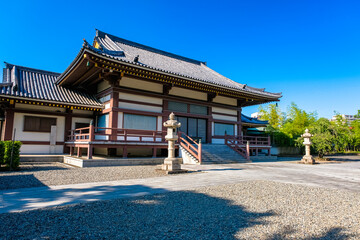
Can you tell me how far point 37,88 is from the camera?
12617mm

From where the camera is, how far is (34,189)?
5.03m

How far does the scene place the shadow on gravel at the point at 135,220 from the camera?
8.89ft

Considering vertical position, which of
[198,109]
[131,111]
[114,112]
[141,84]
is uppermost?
[141,84]

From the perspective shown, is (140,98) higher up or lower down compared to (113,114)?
higher up

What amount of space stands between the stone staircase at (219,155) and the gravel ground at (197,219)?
731 centimetres

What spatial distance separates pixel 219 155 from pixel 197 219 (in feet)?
32.7

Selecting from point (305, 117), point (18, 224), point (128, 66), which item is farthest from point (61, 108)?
point (305, 117)

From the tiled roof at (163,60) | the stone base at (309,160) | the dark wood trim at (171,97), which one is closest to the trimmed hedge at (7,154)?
the dark wood trim at (171,97)

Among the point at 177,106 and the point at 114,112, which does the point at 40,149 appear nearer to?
the point at 114,112

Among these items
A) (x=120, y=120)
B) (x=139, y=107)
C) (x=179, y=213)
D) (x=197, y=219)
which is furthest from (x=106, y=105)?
(x=197, y=219)

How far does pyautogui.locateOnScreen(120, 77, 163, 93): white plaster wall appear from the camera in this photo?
1241 centimetres

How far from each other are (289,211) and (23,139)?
527 inches

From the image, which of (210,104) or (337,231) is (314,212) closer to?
(337,231)

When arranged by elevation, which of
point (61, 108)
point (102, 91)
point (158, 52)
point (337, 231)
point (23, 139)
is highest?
point (158, 52)
